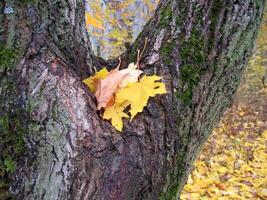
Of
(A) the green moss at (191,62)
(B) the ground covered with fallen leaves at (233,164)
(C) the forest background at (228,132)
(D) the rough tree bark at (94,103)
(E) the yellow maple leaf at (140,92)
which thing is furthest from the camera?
(C) the forest background at (228,132)

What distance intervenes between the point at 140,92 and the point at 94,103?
0.14 meters

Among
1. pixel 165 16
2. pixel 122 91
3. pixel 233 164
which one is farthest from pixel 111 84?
pixel 233 164

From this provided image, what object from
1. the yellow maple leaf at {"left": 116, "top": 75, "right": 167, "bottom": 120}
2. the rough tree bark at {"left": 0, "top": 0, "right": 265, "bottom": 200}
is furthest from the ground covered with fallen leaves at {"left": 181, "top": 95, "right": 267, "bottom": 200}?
the yellow maple leaf at {"left": 116, "top": 75, "right": 167, "bottom": 120}

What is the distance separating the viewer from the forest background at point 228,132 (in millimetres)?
3795

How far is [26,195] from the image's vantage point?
1041 millimetres

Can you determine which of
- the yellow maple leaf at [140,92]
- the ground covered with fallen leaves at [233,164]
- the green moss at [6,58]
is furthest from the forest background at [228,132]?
the green moss at [6,58]

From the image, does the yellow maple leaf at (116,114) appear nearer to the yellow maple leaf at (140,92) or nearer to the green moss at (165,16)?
the yellow maple leaf at (140,92)

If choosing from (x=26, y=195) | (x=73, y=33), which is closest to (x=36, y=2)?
(x=73, y=33)

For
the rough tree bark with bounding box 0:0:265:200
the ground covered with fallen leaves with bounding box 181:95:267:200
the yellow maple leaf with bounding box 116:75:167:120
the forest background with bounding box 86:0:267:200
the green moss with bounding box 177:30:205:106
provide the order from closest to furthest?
1. the rough tree bark with bounding box 0:0:265:200
2. the yellow maple leaf with bounding box 116:75:167:120
3. the green moss with bounding box 177:30:205:106
4. the ground covered with fallen leaves with bounding box 181:95:267:200
5. the forest background with bounding box 86:0:267:200

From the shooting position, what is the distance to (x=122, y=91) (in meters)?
1.14

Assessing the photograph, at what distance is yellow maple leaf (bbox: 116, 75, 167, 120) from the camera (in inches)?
44.7

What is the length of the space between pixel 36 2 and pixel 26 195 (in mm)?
546

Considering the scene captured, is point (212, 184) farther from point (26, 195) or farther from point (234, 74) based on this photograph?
point (26, 195)

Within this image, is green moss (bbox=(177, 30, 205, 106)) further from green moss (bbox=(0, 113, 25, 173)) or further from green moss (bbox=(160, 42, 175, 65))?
green moss (bbox=(0, 113, 25, 173))
